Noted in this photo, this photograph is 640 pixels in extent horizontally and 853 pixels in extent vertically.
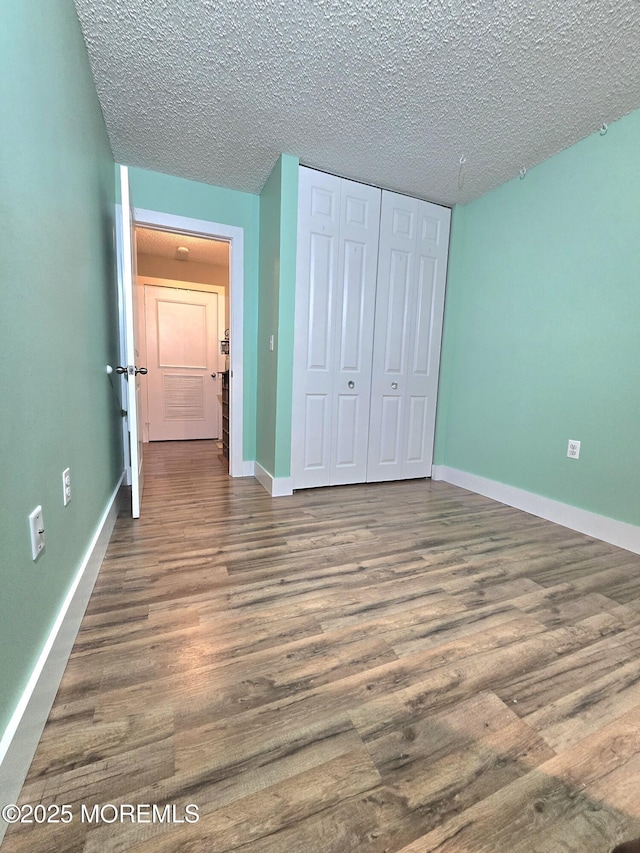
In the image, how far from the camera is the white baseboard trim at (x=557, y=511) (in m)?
1.95

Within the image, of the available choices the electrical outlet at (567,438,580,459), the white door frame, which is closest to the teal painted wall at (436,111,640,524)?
the electrical outlet at (567,438,580,459)

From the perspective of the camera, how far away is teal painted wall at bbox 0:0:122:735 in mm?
773

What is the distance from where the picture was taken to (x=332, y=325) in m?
2.71

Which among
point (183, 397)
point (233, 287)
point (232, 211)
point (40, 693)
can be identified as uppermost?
point (232, 211)

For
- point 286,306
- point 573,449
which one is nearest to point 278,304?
point 286,306

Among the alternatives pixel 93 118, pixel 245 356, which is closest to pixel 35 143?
pixel 93 118

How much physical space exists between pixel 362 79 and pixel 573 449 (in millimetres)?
2351

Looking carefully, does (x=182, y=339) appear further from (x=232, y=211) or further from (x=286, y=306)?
(x=286, y=306)

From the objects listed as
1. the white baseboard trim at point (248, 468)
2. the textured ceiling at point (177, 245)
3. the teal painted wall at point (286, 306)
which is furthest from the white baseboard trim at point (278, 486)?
the textured ceiling at point (177, 245)

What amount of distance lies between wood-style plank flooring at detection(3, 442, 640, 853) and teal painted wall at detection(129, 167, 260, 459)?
1.56 metres

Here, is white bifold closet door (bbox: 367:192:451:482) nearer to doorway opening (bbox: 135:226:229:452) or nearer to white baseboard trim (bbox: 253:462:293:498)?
white baseboard trim (bbox: 253:462:293:498)

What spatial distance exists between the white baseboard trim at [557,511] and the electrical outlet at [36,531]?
104 inches

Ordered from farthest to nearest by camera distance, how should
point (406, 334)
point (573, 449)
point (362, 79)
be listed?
point (406, 334) → point (573, 449) → point (362, 79)

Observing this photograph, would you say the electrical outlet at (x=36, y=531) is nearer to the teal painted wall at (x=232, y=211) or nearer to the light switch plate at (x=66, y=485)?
the light switch plate at (x=66, y=485)
